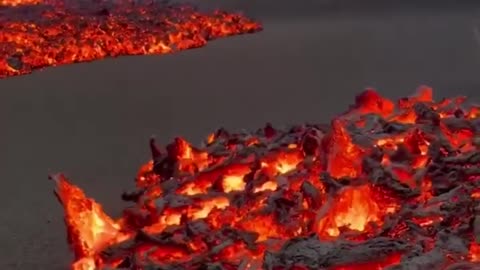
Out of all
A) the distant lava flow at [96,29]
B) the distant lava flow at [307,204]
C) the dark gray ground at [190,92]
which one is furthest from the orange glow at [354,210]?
the distant lava flow at [96,29]

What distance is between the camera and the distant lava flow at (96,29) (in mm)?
5723

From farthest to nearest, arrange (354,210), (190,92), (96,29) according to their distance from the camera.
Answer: (96,29)
(190,92)
(354,210)

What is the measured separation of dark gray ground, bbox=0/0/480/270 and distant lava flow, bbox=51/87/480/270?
0.29m

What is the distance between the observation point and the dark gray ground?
323 cm

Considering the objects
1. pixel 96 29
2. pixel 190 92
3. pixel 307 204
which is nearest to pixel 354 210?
pixel 307 204

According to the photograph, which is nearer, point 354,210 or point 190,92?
point 354,210

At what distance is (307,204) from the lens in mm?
2518

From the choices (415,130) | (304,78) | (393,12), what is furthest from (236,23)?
(415,130)

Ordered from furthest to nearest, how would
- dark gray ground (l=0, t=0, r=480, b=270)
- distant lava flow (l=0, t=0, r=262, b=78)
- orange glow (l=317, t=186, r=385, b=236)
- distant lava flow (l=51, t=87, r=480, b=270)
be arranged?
distant lava flow (l=0, t=0, r=262, b=78)
dark gray ground (l=0, t=0, r=480, b=270)
orange glow (l=317, t=186, r=385, b=236)
distant lava flow (l=51, t=87, r=480, b=270)

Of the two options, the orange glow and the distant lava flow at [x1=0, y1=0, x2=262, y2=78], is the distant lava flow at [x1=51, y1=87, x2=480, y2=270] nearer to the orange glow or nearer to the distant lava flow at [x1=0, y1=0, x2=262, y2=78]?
the orange glow

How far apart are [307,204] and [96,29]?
4.33 meters

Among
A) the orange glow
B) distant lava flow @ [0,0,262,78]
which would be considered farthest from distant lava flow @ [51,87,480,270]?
distant lava flow @ [0,0,262,78]

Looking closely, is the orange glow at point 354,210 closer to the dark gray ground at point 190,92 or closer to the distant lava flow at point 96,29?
the dark gray ground at point 190,92

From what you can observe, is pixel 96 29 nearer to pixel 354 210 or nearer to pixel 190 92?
pixel 190 92
